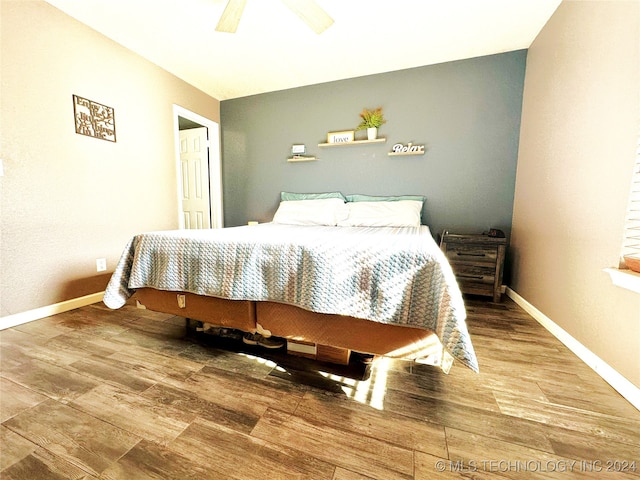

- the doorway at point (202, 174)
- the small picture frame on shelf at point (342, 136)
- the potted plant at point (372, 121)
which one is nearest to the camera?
the potted plant at point (372, 121)

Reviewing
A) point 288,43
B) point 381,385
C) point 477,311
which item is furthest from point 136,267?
point 477,311

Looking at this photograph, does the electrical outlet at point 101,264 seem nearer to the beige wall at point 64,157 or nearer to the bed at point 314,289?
the beige wall at point 64,157

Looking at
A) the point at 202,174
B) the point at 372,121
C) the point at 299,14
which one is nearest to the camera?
the point at 299,14

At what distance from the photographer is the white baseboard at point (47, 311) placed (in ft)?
5.68

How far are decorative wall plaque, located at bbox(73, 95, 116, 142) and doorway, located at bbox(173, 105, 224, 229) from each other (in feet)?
4.03

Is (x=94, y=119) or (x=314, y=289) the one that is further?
(x=94, y=119)

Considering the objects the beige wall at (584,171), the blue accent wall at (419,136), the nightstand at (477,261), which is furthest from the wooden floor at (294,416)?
the blue accent wall at (419,136)

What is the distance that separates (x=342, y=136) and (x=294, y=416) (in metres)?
2.88

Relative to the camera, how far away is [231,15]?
68.9 inches

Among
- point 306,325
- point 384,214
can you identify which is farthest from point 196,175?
point 306,325

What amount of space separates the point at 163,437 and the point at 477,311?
2272 mm

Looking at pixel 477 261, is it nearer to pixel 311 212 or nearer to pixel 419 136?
pixel 419 136

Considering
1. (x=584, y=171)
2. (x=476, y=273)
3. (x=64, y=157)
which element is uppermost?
(x=64, y=157)

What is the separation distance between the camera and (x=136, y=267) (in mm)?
1476
